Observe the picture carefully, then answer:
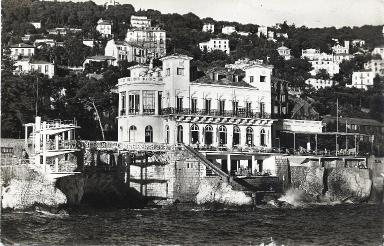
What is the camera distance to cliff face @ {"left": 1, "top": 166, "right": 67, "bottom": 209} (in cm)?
4075

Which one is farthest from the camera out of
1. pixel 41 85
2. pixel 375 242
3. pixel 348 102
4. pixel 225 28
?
pixel 225 28

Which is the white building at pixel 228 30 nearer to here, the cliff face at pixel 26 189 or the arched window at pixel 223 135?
the arched window at pixel 223 135

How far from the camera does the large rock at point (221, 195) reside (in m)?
49.2

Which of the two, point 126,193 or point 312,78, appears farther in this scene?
point 312,78

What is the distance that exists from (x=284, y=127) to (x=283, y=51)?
56.7 m

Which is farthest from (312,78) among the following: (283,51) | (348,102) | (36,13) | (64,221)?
(64,221)

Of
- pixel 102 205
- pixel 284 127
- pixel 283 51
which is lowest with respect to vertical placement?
pixel 102 205

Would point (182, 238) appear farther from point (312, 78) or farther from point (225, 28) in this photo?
point (225, 28)

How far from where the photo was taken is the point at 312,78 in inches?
4764

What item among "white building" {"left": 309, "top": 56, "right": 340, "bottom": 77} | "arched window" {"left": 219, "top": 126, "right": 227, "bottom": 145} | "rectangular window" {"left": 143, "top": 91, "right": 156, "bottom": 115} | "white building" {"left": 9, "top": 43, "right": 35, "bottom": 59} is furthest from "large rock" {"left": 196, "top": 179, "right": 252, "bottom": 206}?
"white building" {"left": 309, "top": 56, "right": 340, "bottom": 77}

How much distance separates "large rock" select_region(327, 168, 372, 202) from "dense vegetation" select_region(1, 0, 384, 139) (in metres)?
6.57

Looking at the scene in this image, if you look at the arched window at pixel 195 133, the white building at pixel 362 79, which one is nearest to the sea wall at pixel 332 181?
the arched window at pixel 195 133

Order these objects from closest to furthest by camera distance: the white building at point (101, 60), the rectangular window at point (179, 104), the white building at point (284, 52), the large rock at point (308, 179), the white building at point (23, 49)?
the rectangular window at point (179, 104)
the large rock at point (308, 179)
the white building at point (101, 60)
the white building at point (23, 49)
the white building at point (284, 52)

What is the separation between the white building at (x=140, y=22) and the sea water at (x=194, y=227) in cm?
9303
